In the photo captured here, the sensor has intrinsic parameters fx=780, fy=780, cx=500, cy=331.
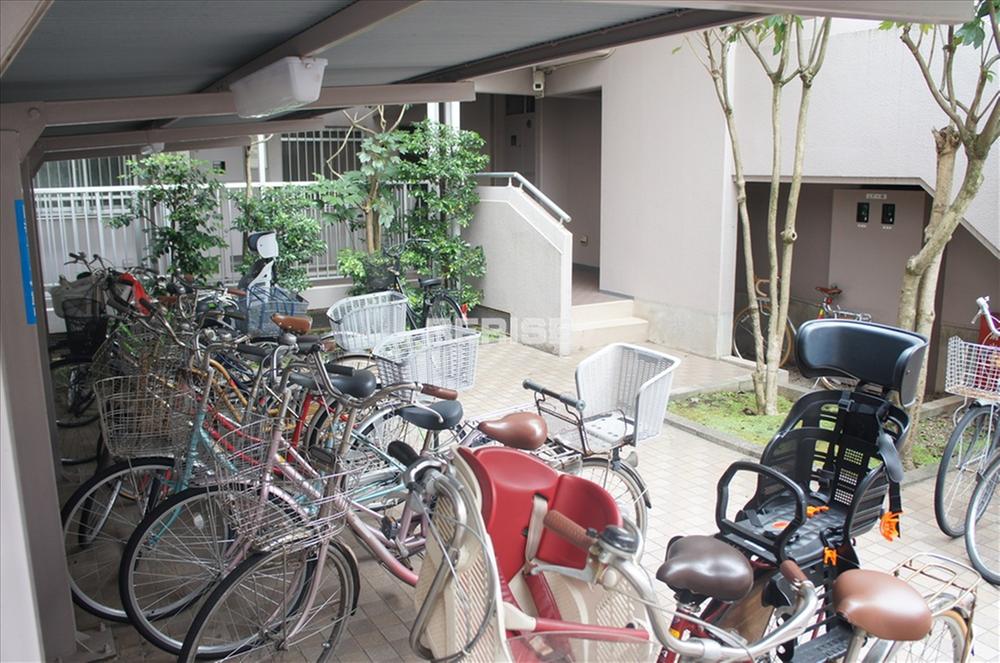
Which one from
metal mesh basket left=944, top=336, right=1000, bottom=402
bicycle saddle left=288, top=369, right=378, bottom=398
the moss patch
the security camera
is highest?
the security camera

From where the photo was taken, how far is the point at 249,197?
9586mm

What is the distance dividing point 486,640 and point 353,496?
1418 mm

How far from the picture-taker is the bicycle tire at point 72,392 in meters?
5.73

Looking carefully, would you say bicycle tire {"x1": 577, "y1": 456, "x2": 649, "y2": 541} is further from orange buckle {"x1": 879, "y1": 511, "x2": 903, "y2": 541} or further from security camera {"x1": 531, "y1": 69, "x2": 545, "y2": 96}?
security camera {"x1": 531, "y1": 69, "x2": 545, "y2": 96}

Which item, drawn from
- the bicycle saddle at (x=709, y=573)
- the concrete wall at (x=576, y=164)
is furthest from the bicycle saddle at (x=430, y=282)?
the bicycle saddle at (x=709, y=573)

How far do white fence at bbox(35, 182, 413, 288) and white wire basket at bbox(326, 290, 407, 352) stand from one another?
371 centimetres

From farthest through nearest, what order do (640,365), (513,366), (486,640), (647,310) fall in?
(647,310)
(513,366)
(640,365)
(486,640)

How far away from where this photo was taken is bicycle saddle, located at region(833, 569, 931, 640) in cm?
221

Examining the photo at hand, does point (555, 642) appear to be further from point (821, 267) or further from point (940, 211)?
point (821, 267)

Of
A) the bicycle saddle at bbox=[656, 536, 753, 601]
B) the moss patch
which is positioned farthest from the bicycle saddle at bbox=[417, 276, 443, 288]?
the bicycle saddle at bbox=[656, 536, 753, 601]

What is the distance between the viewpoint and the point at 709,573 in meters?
2.39

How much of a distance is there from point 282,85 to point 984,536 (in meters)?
4.83

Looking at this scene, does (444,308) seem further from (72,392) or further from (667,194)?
(72,392)

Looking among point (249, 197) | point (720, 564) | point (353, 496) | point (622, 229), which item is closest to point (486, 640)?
point (720, 564)
